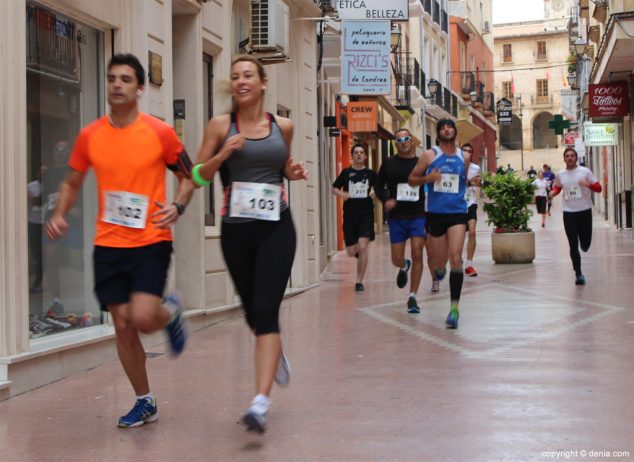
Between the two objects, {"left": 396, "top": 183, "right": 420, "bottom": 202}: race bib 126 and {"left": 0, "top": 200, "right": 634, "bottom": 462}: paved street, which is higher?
{"left": 396, "top": 183, "right": 420, "bottom": 202}: race bib 126

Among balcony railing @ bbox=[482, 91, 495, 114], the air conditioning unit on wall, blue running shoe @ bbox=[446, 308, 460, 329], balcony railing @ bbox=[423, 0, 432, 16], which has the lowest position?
blue running shoe @ bbox=[446, 308, 460, 329]

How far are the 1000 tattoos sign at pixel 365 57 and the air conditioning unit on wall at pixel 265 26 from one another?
6.46m

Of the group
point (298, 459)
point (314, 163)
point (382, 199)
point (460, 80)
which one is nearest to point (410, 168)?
point (382, 199)

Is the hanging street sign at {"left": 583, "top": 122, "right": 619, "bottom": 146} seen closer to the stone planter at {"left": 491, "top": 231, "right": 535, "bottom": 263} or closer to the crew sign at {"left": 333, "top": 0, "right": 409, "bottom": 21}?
the stone planter at {"left": 491, "top": 231, "right": 535, "bottom": 263}

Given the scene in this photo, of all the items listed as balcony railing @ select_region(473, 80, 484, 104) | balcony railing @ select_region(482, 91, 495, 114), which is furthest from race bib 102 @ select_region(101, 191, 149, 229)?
balcony railing @ select_region(482, 91, 495, 114)

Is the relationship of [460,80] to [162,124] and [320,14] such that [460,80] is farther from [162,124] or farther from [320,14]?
[162,124]

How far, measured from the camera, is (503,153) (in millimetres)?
90312

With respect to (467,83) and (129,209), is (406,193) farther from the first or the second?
(467,83)

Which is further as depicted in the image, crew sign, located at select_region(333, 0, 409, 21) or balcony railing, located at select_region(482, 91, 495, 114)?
balcony railing, located at select_region(482, 91, 495, 114)

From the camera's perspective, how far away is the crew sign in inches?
699

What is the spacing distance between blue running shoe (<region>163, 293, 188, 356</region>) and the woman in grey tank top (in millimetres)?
361

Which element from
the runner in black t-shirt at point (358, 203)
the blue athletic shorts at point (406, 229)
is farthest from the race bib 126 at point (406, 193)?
the runner in black t-shirt at point (358, 203)

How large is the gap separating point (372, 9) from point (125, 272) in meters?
13.3

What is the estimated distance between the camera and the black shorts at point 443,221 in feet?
32.6
